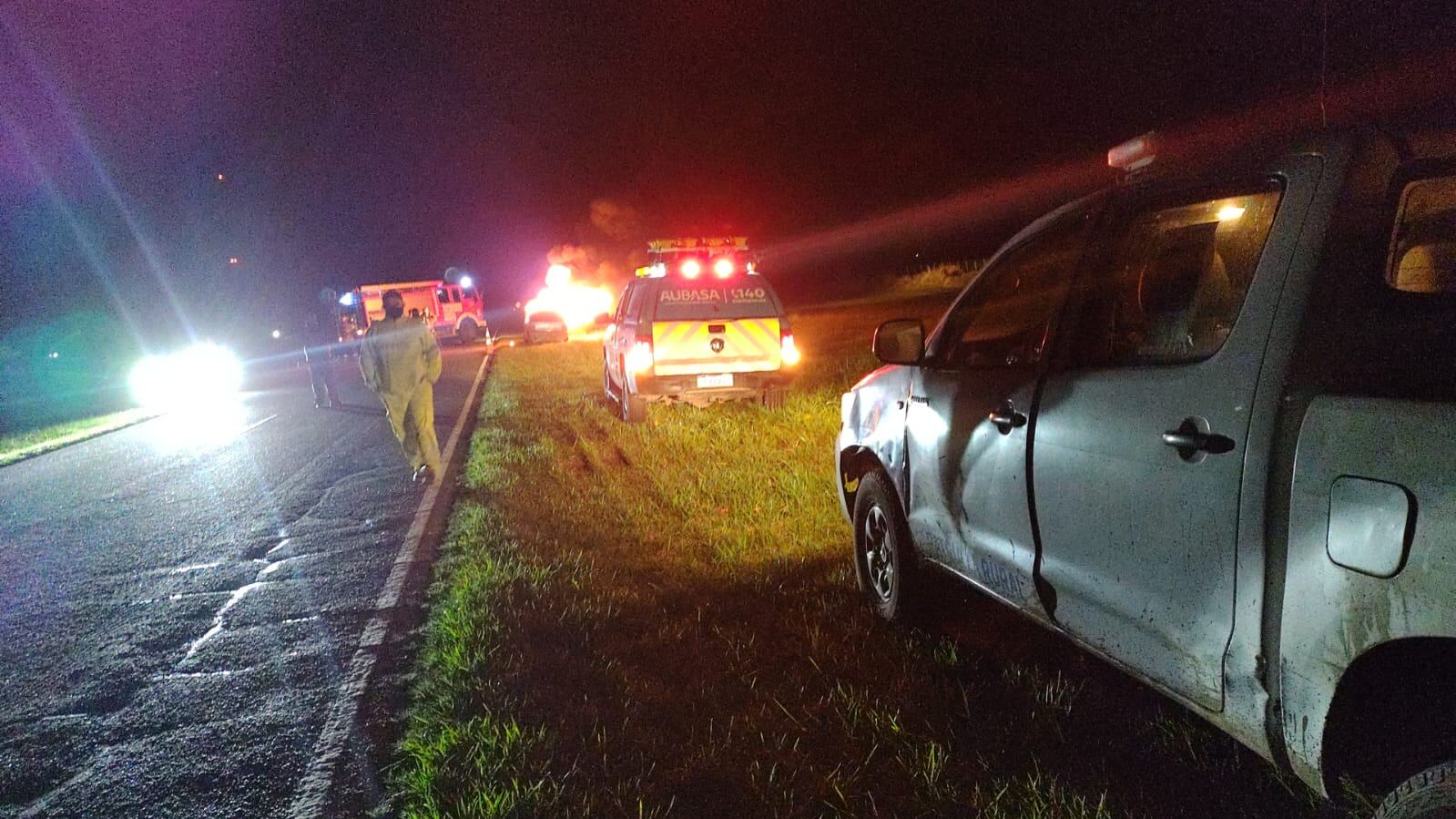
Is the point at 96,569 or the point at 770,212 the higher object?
the point at 770,212

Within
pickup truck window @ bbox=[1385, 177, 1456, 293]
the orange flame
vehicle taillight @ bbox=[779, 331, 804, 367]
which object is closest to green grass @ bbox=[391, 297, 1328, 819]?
pickup truck window @ bbox=[1385, 177, 1456, 293]

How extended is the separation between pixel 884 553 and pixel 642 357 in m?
6.11

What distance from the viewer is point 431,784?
3207mm

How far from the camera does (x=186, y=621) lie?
5348 mm

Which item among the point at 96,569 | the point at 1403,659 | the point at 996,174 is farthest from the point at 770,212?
the point at 1403,659

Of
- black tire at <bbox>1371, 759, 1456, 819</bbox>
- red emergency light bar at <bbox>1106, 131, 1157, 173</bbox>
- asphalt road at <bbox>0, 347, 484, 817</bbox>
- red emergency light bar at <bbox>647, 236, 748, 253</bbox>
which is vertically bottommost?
asphalt road at <bbox>0, 347, 484, 817</bbox>

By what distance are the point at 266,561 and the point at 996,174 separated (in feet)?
130

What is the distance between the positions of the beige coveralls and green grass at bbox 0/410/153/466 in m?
8.32

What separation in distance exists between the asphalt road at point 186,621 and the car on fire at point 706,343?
2733 mm

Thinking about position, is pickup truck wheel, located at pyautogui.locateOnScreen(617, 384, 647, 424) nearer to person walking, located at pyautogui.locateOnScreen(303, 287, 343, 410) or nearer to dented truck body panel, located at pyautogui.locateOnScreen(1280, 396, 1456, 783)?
person walking, located at pyautogui.locateOnScreen(303, 287, 343, 410)

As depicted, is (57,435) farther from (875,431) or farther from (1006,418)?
(1006,418)

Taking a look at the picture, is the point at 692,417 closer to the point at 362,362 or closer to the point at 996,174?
the point at 362,362

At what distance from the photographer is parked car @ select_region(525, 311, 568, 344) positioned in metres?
30.7

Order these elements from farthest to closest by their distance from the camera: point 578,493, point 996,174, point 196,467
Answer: point 996,174 → point 196,467 → point 578,493
